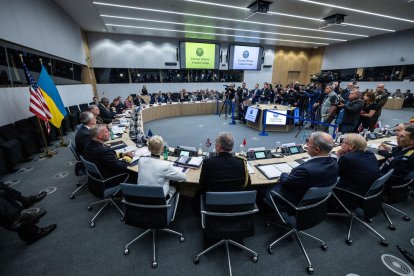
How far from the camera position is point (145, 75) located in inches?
472

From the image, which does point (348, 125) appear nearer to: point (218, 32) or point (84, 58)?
point (218, 32)

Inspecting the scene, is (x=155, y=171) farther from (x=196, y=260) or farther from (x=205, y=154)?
(x=205, y=154)

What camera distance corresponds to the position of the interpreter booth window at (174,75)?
12383 mm

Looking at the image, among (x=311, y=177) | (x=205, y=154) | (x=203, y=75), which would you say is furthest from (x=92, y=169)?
(x=203, y=75)

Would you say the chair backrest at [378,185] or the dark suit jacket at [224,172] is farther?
the chair backrest at [378,185]

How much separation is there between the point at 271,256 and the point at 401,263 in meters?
1.36

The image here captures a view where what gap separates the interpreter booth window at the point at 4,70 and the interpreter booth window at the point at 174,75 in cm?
859

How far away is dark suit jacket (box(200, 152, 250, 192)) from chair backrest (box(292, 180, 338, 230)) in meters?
0.63

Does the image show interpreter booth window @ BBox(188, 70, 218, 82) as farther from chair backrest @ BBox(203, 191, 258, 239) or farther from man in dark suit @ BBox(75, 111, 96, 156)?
chair backrest @ BBox(203, 191, 258, 239)

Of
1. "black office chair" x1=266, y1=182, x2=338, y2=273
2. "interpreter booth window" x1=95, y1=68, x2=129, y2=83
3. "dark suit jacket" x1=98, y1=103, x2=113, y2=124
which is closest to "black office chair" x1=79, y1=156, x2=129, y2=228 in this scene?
"black office chair" x1=266, y1=182, x2=338, y2=273

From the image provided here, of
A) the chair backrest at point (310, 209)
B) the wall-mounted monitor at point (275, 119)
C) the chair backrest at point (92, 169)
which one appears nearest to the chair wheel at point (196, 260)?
the chair backrest at point (310, 209)

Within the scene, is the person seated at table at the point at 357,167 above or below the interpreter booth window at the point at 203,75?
below

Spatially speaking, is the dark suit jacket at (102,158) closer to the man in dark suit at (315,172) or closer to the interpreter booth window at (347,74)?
the man in dark suit at (315,172)

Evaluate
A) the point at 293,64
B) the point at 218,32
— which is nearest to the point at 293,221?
the point at 218,32
